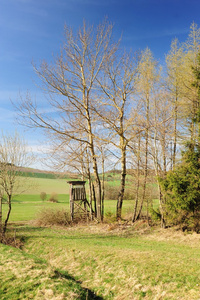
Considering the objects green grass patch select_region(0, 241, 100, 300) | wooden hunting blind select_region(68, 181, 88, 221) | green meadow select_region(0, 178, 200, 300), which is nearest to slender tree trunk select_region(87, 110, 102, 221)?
wooden hunting blind select_region(68, 181, 88, 221)

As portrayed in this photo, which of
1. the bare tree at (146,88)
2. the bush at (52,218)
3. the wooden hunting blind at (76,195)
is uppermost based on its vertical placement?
the bare tree at (146,88)

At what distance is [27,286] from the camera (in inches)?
257

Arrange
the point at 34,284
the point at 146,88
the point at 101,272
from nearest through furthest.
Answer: the point at 34,284 < the point at 101,272 < the point at 146,88

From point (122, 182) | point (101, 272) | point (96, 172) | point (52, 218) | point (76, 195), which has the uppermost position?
point (96, 172)

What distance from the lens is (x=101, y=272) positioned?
26.5 feet

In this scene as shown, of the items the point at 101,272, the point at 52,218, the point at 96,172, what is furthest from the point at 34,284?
the point at 52,218

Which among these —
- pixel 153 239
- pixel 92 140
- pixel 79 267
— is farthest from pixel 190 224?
pixel 92 140

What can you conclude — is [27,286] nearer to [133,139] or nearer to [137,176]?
[137,176]

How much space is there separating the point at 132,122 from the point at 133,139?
1.26 metres

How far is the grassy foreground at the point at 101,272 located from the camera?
6.39 metres

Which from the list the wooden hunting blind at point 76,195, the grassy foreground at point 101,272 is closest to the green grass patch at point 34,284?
the grassy foreground at point 101,272

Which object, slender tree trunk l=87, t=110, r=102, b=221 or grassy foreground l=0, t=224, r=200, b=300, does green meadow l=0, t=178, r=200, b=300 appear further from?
slender tree trunk l=87, t=110, r=102, b=221

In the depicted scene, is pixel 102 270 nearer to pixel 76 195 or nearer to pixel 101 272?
pixel 101 272

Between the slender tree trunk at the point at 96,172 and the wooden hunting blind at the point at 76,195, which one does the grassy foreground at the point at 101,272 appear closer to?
the slender tree trunk at the point at 96,172
